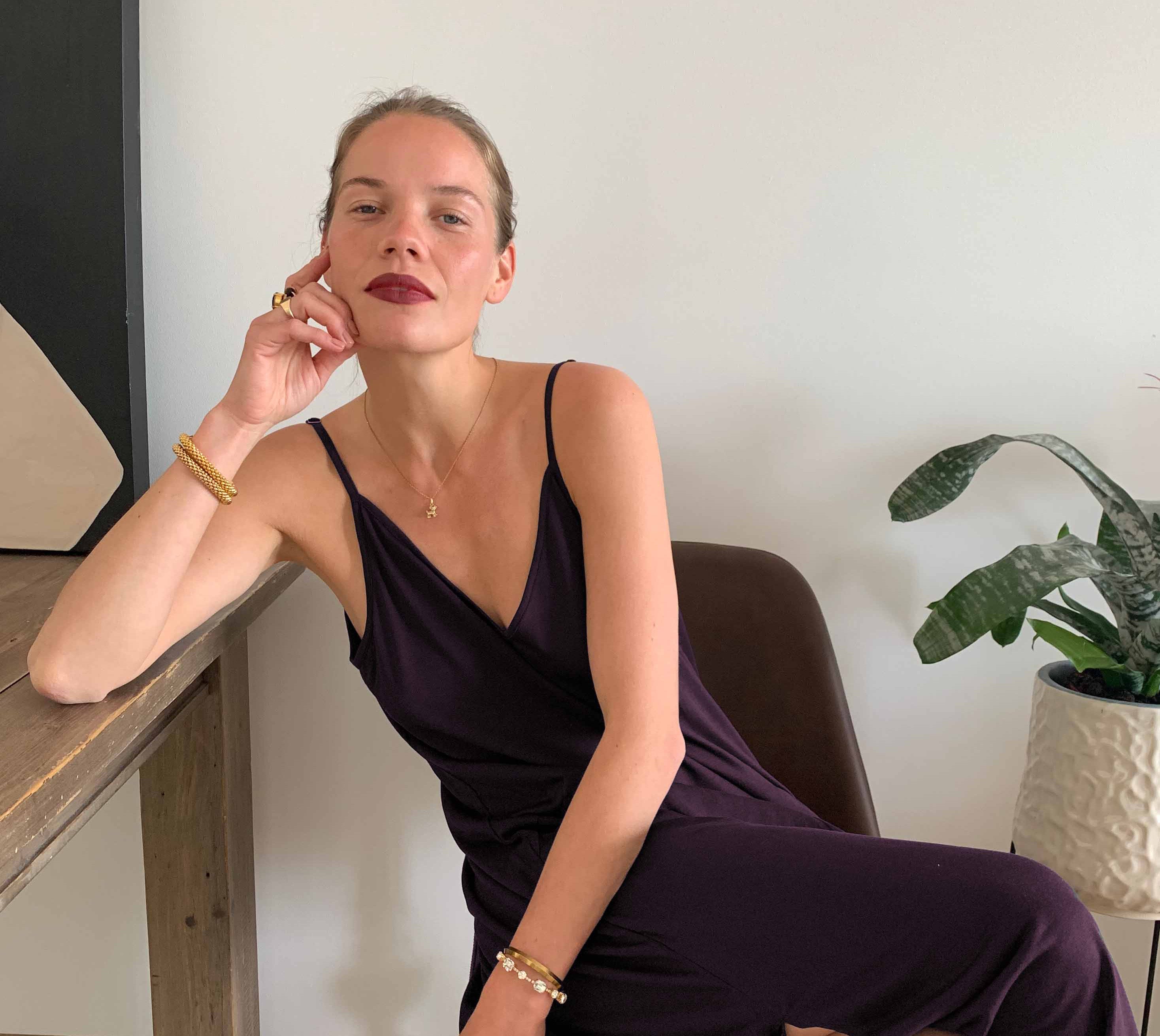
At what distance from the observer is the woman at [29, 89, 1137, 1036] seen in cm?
89

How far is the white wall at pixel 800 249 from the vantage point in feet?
4.89

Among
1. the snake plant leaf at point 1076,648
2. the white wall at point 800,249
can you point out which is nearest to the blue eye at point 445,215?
the white wall at point 800,249

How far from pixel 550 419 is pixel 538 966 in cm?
58

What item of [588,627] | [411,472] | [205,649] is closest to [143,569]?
[205,649]

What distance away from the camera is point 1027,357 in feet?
5.09

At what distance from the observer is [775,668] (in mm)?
1396

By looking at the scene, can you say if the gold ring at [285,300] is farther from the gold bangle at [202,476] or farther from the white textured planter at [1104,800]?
the white textured planter at [1104,800]

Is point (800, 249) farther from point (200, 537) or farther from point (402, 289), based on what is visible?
point (200, 537)

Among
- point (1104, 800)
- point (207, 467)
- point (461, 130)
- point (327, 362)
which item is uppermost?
point (461, 130)

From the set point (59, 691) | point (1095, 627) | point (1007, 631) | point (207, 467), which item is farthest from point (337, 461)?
point (1095, 627)

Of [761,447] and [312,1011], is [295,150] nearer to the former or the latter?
[761,447]

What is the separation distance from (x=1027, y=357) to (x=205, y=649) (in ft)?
4.06

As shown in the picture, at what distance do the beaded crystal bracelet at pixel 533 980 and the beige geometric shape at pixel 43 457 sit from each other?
928 mm

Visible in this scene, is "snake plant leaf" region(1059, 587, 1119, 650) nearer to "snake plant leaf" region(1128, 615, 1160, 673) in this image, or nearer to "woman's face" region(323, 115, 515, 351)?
"snake plant leaf" region(1128, 615, 1160, 673)
